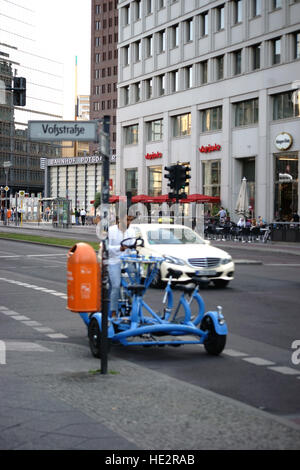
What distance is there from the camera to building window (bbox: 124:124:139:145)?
2653 inches

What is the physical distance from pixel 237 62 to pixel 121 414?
50.5 meters

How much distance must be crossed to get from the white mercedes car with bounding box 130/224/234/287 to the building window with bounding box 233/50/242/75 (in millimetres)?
36795

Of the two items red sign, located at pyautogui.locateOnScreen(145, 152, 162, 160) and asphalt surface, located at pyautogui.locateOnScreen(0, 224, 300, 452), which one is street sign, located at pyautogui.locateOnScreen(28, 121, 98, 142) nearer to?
asphalt surface, located at pyautogui.locateOnScreen(0, 224, 300, 452)

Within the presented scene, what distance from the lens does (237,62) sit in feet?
177

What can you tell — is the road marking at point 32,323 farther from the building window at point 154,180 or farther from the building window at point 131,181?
the building window at point 131,181

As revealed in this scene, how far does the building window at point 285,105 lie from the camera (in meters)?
47.7

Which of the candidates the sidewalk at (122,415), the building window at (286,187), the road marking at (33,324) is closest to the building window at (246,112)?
the building window at (286,187)

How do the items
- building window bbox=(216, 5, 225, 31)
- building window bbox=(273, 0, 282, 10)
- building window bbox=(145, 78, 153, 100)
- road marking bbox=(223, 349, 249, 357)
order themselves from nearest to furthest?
road marking bbox=(223, 349, 249, 357) < building window bbox=(273, 0, 282, 10) < building window bbox=(216, 5, 225, 31) < building window bbox=(145, 78, 153, 100)

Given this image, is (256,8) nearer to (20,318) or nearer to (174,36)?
(174,36)

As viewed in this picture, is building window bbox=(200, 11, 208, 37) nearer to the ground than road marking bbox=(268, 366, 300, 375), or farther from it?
farther from it

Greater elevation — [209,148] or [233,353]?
[209,148]

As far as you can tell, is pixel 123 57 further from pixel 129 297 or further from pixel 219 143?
pixel 129 297

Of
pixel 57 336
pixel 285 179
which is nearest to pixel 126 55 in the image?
pixel 285 179

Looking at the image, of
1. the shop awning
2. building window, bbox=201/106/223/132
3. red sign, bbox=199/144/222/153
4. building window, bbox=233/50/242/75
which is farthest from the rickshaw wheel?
building window, bbox=201/106/223/132
